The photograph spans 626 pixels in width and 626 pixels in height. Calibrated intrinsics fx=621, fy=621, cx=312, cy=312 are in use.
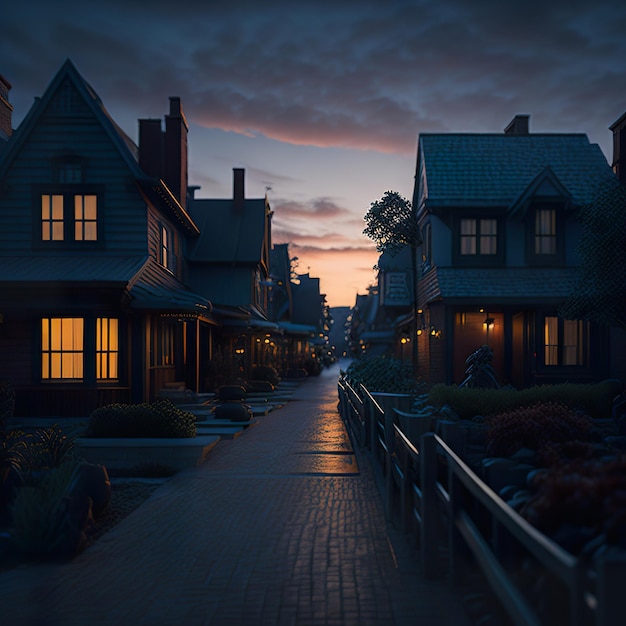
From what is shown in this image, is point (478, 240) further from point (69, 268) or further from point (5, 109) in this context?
point (5, 109)

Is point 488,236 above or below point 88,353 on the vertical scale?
above

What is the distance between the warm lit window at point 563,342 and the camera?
21.1 metres

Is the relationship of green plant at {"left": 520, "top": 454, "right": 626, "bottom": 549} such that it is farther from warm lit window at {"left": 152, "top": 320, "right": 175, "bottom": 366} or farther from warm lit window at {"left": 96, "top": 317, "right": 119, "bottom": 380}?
warm lit window at {"left": 152, "top": 320, "right": 175, "bottom": 366}

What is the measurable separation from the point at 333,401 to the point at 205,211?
12726mm

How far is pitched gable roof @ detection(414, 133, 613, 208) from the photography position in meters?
21.9

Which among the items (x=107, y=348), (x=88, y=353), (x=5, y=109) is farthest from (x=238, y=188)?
(x=88, y=353)

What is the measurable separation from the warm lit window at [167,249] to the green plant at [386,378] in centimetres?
765

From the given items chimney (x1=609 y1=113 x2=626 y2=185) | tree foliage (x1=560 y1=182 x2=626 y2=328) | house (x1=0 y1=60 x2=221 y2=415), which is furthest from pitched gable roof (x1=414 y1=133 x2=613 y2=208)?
house (x1=0 y1=60 x2=221 y2=415)

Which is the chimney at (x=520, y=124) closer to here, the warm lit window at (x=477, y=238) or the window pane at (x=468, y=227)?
the warm lit window at (x=477, y=238)

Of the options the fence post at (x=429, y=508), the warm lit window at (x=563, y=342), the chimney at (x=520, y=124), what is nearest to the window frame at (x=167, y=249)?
the warm lit window at (x=563, y=342)

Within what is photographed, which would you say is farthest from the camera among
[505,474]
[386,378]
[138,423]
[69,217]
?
[69,217]

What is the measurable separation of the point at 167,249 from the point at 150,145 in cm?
360

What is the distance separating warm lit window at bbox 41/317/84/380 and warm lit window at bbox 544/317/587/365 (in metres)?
14.9

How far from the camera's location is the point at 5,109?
2398 centimetres
